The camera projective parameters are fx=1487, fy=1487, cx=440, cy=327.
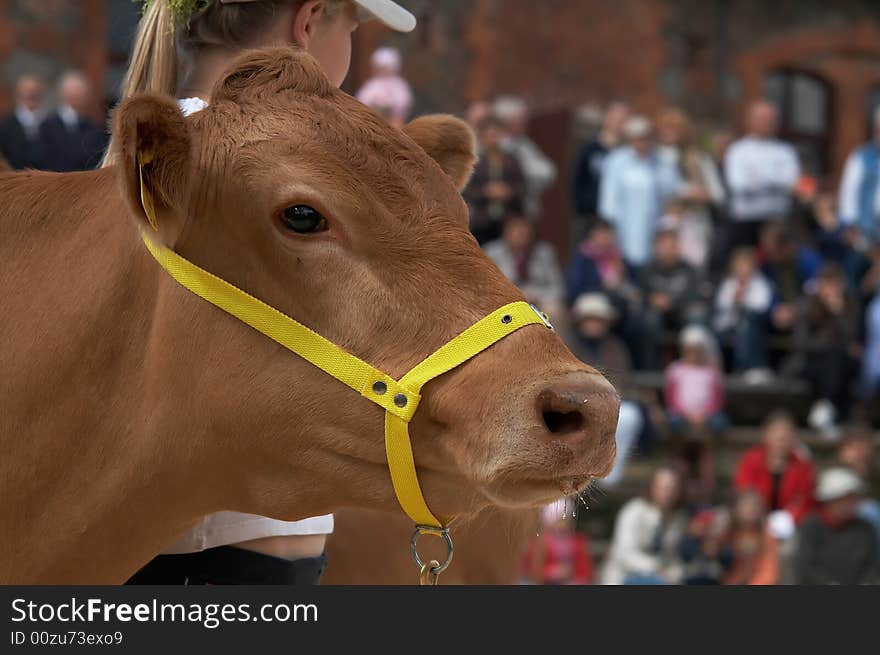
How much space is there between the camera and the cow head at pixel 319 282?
2754mm

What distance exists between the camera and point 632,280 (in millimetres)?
14688

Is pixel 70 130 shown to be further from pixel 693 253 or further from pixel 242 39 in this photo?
pixel 242 39

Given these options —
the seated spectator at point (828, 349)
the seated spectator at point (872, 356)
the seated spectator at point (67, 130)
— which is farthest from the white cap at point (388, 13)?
the seated spectator at point (872, 356)

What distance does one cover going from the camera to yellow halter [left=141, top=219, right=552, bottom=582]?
2725mm

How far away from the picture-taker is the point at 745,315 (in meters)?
14.7

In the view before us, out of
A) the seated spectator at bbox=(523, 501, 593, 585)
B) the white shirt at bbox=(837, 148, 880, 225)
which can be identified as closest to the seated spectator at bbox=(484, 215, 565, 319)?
the seated spectator at bbox=(523, 501, 593, 585)

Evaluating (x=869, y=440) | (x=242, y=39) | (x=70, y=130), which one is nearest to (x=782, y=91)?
(x=869, y=440)

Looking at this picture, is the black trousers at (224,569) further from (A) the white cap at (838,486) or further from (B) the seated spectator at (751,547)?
(A) the white cap at (838,486)

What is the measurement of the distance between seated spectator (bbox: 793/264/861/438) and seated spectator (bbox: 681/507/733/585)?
368cm

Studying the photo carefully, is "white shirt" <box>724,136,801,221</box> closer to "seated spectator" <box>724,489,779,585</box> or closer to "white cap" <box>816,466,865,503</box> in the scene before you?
"white cap" <box>816,466,865,503</box>

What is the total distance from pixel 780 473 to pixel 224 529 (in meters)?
10.0

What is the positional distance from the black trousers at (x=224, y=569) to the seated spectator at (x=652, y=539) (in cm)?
800

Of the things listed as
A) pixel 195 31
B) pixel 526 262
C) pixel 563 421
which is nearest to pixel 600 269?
pixel 526 262

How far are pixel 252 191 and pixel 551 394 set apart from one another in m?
0.70
